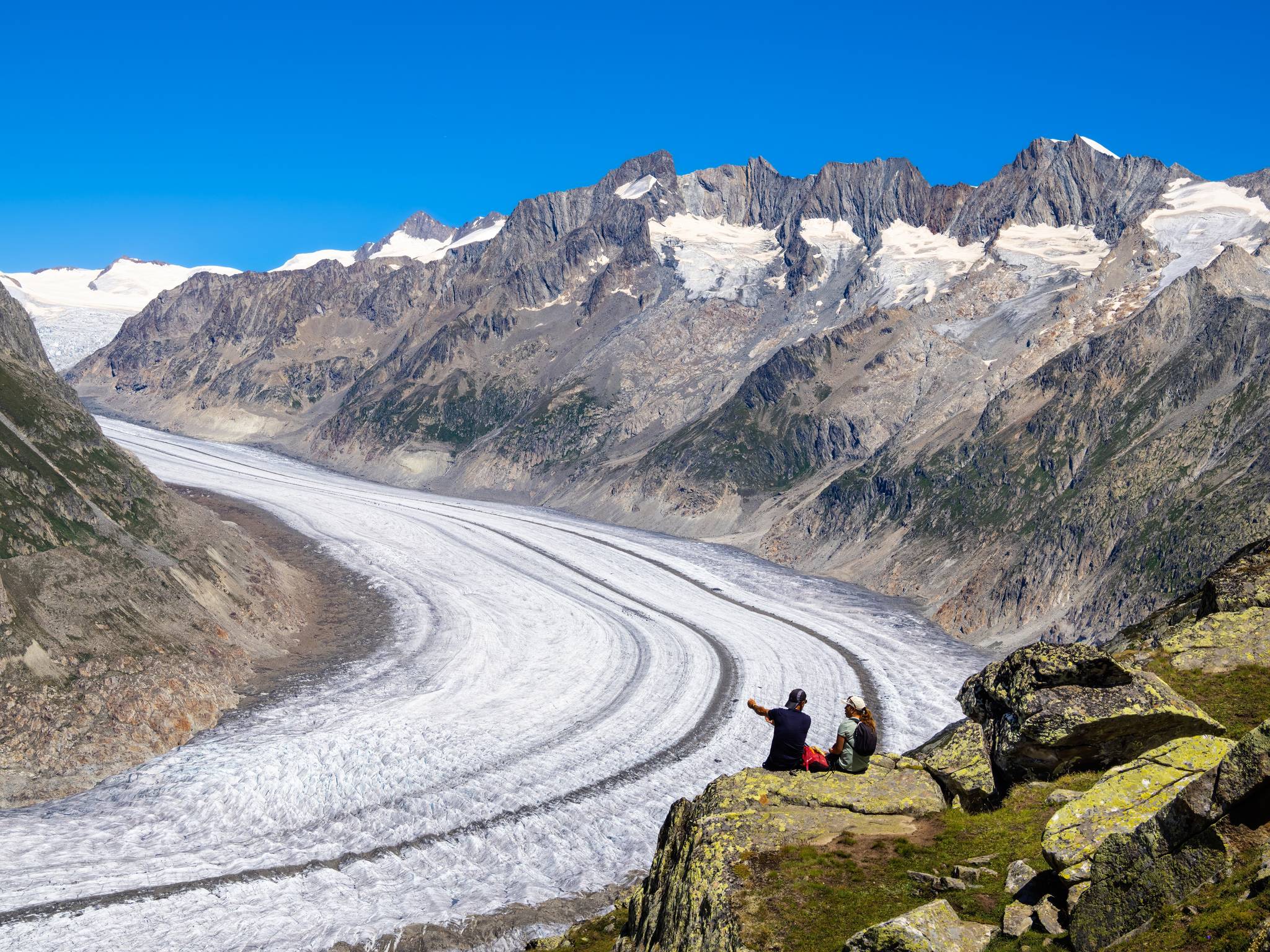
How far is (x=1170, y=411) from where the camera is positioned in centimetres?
7762

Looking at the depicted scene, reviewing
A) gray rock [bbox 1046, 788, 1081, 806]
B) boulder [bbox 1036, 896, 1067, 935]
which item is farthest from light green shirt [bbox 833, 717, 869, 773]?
boulder [bbox 1036, 896, 1067, 935]

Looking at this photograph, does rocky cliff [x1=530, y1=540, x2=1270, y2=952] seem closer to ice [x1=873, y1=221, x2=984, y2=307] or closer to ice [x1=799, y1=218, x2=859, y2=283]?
ice [x1=873, y1=221, x2=984, y2=307]

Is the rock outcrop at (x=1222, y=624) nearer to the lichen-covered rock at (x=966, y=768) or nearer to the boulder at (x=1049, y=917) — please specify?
the lichen-covered rock at (x=966, y=768)

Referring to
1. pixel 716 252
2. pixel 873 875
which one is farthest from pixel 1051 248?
pixel 873 875

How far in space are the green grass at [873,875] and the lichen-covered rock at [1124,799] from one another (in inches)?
40.0

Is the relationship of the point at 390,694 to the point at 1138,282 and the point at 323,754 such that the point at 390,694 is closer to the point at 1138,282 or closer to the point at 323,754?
the point at 323,754

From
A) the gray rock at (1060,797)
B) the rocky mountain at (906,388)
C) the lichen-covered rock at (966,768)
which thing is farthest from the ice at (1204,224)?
the gray rock at (1060,797)

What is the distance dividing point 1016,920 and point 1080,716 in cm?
532

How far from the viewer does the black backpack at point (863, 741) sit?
56.9 feet

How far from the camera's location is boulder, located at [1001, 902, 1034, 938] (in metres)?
11.6

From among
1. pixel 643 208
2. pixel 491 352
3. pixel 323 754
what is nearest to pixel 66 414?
pixel 323 754

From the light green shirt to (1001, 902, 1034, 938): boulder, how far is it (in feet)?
18.2

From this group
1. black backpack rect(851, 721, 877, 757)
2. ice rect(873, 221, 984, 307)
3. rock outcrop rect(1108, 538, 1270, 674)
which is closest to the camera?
black backpack rect(851, 721, 877, 757)

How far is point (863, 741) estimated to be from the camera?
17344 millimetres
